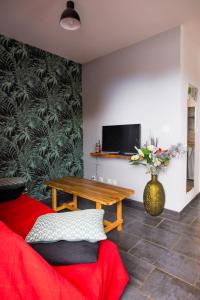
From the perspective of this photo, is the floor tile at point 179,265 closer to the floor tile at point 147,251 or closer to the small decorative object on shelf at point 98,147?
the floor tile at point 147,251

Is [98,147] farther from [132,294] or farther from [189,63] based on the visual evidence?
[132,294]

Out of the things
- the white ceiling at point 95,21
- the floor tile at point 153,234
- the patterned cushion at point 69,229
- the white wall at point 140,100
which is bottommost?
the floor tile at point 153,234

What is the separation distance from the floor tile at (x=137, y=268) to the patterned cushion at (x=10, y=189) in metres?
1.36

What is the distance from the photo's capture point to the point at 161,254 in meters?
1.82

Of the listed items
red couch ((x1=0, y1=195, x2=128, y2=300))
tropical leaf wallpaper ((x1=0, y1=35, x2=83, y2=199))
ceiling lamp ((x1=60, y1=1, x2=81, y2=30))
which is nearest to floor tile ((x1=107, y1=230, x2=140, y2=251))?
red couch ((x1=0, y1=195, x2=128, y2=300))

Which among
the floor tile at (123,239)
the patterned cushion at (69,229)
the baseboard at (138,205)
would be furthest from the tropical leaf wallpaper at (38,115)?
the patterned cushion at (69,229)

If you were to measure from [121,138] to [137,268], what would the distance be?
1976 millimetres

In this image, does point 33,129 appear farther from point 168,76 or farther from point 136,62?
point 168,76

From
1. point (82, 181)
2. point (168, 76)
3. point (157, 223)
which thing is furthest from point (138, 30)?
point (157, 223)

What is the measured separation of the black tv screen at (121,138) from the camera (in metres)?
2.97

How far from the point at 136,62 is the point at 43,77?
157 cm

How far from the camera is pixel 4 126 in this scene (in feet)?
9.00

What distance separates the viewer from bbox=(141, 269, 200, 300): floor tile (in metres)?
1.35

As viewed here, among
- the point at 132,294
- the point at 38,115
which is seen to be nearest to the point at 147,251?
the point at 132,294
